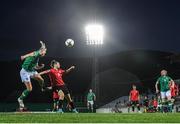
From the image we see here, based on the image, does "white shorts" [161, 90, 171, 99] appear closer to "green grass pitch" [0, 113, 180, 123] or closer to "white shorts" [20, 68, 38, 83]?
"white shorts" [20, 68, 38, 83]

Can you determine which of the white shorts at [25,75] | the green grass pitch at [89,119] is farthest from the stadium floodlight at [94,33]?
the green grass pitch at [89,119]

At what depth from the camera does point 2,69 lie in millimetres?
63594

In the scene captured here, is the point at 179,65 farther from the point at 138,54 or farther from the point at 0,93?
the point at 0,93

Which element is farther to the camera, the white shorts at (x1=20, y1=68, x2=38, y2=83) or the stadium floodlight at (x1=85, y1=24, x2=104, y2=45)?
the stadium floodlight at (x1=85, y1=24, x2=104, y2=45)

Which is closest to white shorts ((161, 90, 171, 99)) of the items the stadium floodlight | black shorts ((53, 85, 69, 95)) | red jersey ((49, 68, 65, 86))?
red jersey ((49, 68, 65, 86))

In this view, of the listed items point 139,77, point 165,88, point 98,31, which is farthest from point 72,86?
point 165,88

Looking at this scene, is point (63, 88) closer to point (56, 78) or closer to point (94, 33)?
point (56, 78)

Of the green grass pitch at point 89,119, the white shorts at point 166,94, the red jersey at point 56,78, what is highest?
the red jersey at point 56,78

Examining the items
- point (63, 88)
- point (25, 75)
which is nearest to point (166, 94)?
point (63, 88)

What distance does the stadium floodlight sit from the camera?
3547cm

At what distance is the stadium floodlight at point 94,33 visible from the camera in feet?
116

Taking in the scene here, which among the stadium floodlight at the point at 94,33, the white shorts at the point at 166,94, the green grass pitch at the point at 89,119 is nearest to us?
the green grass pitch at the point at 89,119

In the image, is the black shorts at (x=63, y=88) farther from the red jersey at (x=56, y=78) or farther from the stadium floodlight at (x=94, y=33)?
the stadium floodlight at (x=94, y=33)

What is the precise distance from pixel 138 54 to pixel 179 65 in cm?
1379
